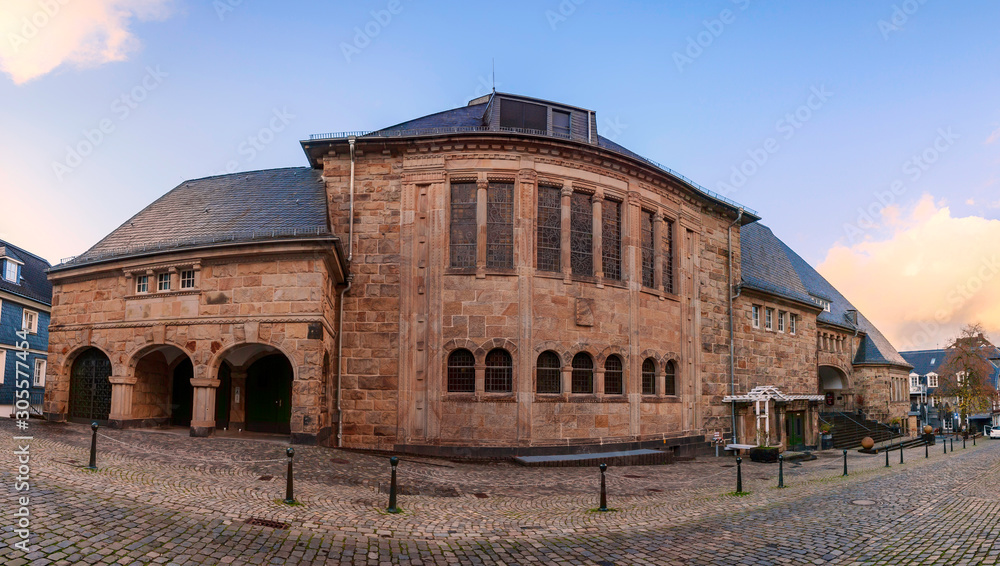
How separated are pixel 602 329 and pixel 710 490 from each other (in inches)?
304

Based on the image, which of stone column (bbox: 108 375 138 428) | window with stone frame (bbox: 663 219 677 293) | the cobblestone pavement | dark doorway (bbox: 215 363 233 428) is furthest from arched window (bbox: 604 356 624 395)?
stone column (bbox: 108 375 138 428)

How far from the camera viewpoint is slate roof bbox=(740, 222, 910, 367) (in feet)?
110

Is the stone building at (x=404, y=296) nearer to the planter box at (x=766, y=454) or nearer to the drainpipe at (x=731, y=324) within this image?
the planter box at (x=766, y=454)

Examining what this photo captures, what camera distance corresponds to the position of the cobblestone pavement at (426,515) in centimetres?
818

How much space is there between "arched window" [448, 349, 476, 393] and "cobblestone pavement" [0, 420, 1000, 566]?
3.82 metres

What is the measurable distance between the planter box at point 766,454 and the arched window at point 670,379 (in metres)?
3.75

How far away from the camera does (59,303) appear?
21516 millimetres

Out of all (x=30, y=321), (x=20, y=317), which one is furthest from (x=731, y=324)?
(x=30, y=321)

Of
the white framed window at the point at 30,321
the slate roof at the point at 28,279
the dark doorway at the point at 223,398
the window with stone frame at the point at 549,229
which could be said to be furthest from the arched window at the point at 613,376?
the white framed window at the point at 30,321

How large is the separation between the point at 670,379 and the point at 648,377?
1.58 m

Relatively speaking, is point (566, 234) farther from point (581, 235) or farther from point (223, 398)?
point (223, 398)

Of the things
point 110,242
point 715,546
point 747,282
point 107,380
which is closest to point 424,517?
point 715,546

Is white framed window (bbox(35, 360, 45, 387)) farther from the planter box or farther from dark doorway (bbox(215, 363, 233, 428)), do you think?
the planter box

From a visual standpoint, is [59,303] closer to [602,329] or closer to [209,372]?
[209,372]
